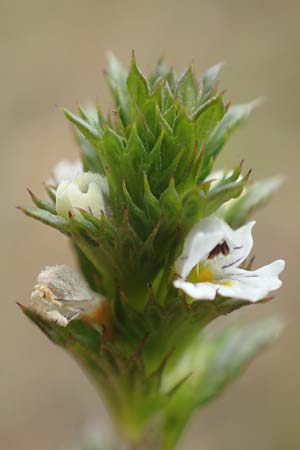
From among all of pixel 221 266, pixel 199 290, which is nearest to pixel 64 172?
pixel 221 266

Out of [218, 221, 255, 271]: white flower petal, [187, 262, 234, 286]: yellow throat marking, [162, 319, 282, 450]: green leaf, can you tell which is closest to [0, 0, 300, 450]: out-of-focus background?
[162, 319, 282, 450]: green leaf

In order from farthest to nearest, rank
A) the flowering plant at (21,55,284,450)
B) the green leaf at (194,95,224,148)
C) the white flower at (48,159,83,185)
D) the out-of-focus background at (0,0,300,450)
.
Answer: the out-of-focus background at (0,0,300,450)
the white flower at (48,159,83,185)
the green leaf at (194,95,224,148)
the flowering plant at (21,55,284,450)

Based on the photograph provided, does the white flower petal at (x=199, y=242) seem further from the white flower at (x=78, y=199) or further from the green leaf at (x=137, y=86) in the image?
the green leaf at (x=137, y=86)

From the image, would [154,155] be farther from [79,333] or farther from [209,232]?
[79,333]

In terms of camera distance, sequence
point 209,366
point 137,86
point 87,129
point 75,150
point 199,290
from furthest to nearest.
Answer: point 75,150 < point 209,366 < point 137,86 < point 87,129 < point 199,290

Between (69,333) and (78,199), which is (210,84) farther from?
(69,333)

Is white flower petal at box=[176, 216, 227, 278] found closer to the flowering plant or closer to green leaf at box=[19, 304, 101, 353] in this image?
the flowering plant
